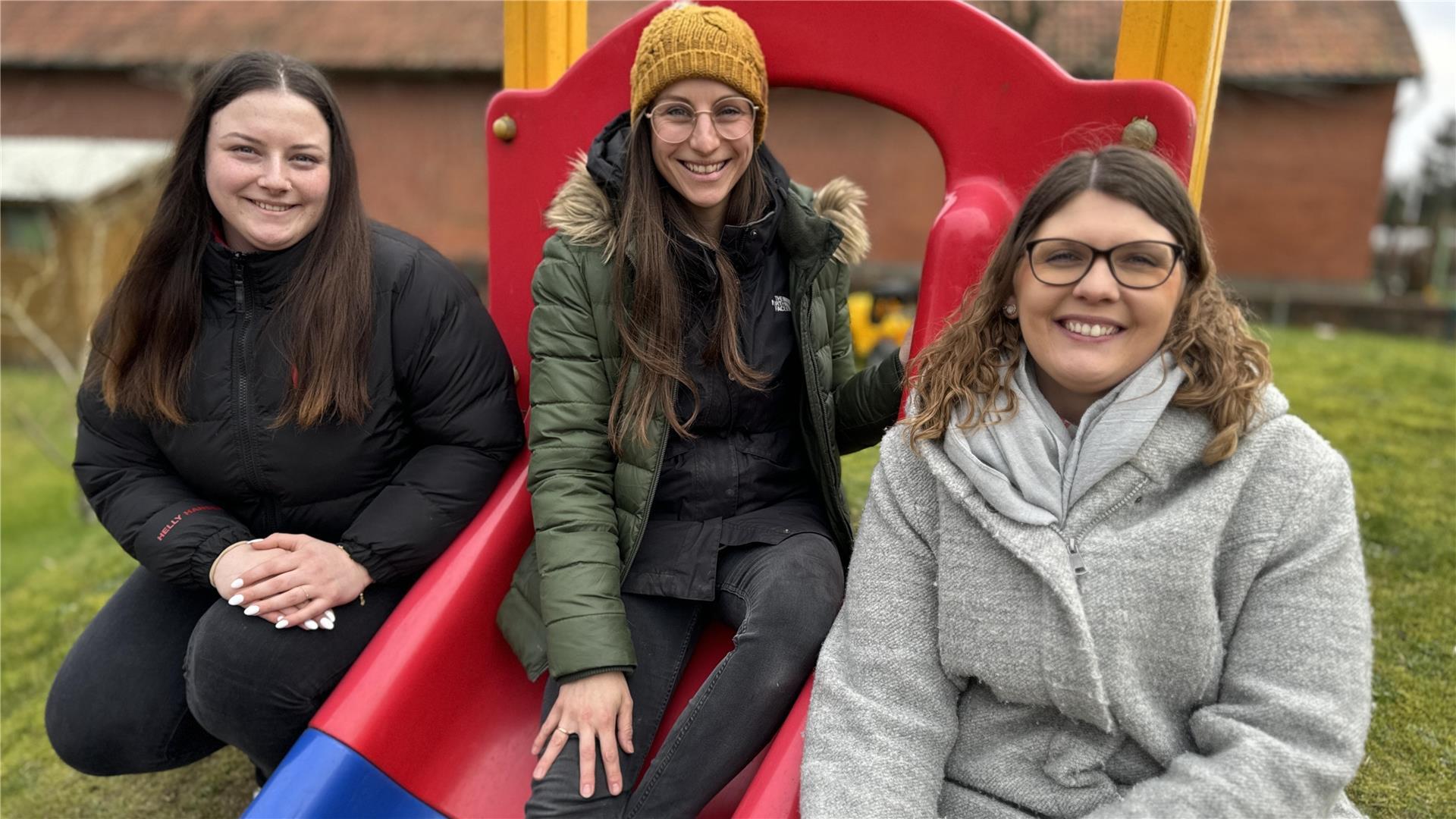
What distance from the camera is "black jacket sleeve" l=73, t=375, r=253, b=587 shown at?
1816 mm

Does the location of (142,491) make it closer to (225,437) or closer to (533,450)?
(225,437)

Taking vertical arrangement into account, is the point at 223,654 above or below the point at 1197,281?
below

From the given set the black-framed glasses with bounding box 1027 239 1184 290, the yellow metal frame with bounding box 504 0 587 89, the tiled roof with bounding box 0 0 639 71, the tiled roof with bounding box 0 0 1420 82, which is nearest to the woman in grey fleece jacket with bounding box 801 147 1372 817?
the black-framed glasses with bounding box 1027 239 1184 290

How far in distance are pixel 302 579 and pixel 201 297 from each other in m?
0.54

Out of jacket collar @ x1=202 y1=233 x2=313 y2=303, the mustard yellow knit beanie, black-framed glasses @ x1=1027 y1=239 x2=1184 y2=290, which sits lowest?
jacket collar @ x1=202 y1=233 x2=313 y2=303

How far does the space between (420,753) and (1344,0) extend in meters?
13.9

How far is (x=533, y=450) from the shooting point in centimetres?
172

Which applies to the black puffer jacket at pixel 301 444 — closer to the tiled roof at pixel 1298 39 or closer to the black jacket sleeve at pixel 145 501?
the black jacket sleeve at pixel 145 501

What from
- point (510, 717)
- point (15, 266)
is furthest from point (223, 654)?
Result: point (15, 266)

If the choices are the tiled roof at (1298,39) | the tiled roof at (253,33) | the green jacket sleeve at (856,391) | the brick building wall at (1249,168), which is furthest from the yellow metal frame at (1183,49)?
the tiled roof at (253,33)

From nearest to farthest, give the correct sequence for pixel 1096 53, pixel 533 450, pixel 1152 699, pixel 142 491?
pixel 1152 699 < pixel 533 450 < pixel 142 491 < pixel 1096 53

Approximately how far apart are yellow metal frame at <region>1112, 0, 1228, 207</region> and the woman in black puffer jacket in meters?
1.27

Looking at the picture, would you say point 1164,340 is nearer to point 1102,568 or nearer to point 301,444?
point 1102,568

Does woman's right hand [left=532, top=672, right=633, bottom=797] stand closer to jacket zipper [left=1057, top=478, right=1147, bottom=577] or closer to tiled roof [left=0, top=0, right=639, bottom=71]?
jacket zipper [left=1057, top=478, right=1147, bottom=577]
